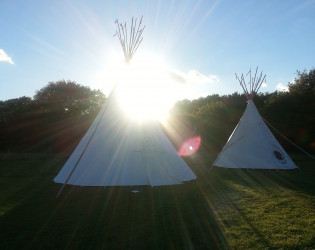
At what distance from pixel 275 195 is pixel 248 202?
0.97 m

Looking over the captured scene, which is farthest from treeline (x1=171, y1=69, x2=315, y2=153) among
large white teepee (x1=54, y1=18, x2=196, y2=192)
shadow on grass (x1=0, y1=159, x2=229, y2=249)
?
shadow on grass (x1=0, y1=159, x2=229, y2=249)

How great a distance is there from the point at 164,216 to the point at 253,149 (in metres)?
7.03

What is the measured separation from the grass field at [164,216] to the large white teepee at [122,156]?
12.9 inches

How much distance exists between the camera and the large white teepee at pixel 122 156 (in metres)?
6.96

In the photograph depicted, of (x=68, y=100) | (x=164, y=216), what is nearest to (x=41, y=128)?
(x=68, y=100)

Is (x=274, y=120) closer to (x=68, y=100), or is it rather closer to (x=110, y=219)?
(x=68, y=100)

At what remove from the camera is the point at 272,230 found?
428 cm

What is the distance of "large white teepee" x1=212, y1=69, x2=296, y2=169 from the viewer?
35.5 ft

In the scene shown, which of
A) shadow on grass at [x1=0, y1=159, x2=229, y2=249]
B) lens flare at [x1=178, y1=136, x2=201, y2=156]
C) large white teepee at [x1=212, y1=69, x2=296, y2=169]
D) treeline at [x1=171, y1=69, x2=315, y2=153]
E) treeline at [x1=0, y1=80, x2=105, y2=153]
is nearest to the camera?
shadow on grass at [x1=0, y1=159, x2=229, y2=249]

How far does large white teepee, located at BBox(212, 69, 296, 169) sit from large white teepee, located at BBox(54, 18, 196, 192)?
387cm

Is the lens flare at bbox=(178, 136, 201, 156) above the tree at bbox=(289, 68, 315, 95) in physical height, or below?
below

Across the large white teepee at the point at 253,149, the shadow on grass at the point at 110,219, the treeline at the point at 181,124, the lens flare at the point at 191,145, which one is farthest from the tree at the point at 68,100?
the shadow on grass at the point at 110,219

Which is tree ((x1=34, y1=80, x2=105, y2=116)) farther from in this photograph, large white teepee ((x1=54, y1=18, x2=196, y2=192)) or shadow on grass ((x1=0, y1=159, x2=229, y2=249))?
shadow on grass ((x1=0, y1=159, x2=229, y2=249))

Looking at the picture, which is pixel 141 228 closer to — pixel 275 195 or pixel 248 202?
pixel 248 202
